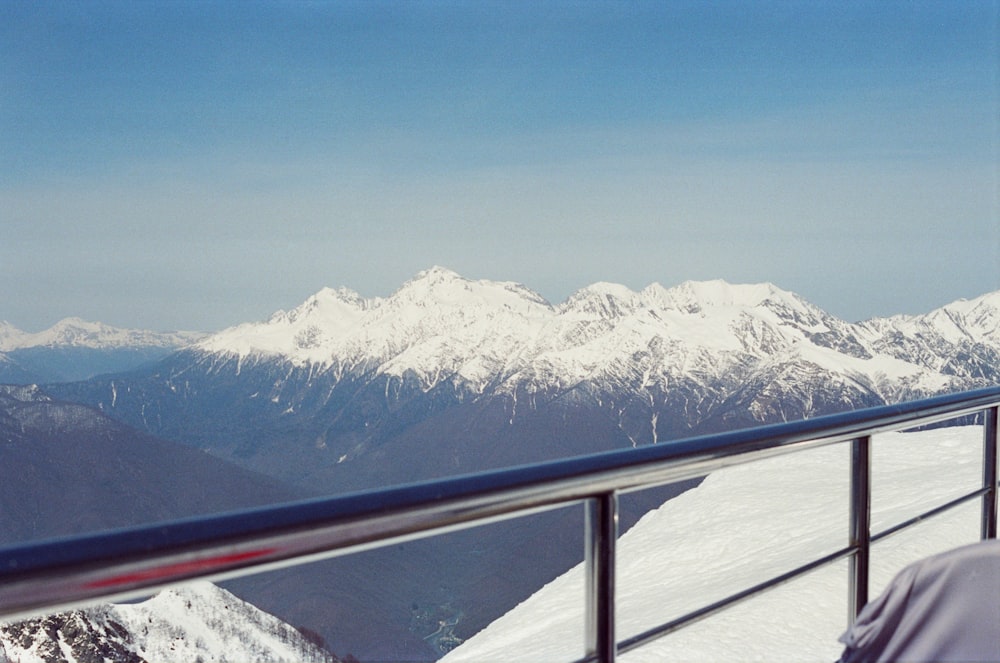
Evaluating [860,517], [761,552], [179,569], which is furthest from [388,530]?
[761,552]

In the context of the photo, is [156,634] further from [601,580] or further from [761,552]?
[601,580]

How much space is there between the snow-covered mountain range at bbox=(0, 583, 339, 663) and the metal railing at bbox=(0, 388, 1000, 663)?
19.1 meters

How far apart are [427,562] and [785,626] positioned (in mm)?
135129

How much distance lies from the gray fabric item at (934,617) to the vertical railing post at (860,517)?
0.72 meters

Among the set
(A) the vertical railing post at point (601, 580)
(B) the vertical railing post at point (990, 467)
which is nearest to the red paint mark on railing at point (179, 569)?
(A) the vertical railing post at point (601, 580)

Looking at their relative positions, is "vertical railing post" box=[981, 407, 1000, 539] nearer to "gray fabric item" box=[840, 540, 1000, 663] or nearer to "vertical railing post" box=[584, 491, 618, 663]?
"gray fabric item" box=[840, 540, 1000, 663]

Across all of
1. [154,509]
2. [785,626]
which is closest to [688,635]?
[785,626]

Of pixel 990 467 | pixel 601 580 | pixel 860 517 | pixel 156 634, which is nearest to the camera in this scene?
pixel 601 580

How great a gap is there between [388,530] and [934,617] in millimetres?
605

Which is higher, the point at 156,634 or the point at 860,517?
the point at 860,517

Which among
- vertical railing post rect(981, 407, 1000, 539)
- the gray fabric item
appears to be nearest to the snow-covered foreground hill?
vertical railing post rect(981, 407, 1000, 539)

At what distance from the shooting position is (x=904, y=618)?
3.23ft

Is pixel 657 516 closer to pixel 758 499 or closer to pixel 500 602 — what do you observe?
pixel 758 499

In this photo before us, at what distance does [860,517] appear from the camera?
1.79m
